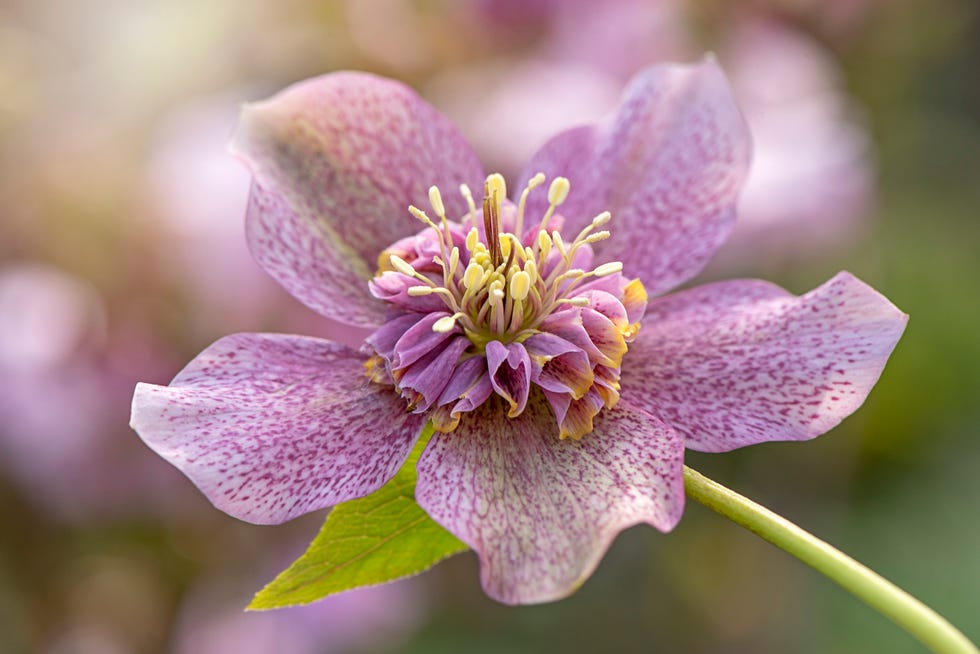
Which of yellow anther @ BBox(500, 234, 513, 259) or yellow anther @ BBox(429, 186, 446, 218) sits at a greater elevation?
yellow anther @ BBox(429, 186, 446, 218)

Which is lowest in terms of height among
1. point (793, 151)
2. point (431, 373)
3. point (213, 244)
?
point (793, 151)

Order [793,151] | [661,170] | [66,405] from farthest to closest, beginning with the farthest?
[793,151] → [66,405] → [661,170]

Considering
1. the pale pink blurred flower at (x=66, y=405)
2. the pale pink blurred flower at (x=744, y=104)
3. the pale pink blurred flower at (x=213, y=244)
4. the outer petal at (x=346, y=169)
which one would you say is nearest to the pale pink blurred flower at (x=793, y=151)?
the pale pink blurred flower at (x=744, y=104)

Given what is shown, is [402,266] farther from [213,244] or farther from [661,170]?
[213,244]

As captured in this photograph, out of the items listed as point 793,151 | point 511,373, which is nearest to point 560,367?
point 511,373

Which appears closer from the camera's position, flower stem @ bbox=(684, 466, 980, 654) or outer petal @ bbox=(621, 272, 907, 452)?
flower stem @ bbox=(684, 466, 980, 654)

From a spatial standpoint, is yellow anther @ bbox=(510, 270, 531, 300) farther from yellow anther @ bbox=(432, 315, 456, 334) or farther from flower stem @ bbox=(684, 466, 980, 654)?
flower stem @ bbox=(684, 466, 980, 654)

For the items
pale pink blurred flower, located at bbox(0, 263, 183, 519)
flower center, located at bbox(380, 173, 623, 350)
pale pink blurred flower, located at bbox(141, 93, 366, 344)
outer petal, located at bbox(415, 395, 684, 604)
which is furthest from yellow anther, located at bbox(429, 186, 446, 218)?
pale pink blurred flower, located at bbox(0, 263, 183, 519)

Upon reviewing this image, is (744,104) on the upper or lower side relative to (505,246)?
lower
